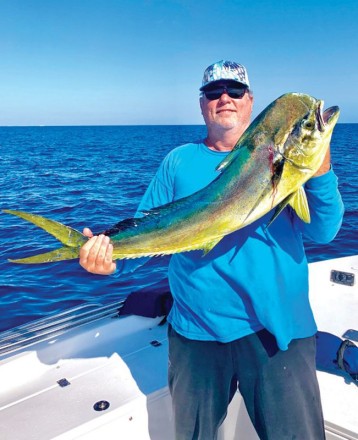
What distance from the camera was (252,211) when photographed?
7.24 feet

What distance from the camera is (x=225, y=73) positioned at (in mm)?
2727

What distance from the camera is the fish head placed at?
205 cm

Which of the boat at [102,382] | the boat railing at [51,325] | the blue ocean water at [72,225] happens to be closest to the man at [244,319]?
the boat at [102,382]

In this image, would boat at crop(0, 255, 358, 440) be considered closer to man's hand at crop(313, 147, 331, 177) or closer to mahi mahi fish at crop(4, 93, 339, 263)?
mahi mahi fish at crop(4, 93, 339, 263)

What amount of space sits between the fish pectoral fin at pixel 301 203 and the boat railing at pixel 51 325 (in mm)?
2996

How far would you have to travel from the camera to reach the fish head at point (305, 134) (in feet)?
6.73

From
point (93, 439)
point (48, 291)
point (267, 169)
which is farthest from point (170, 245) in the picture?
point (48, 291)

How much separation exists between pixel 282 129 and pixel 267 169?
0.71ft

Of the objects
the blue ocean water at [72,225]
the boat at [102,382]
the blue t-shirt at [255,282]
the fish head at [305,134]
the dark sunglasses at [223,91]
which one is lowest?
the blue ocean water at [72,225]

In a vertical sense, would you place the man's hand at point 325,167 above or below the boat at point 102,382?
above

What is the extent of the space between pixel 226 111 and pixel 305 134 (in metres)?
0.81

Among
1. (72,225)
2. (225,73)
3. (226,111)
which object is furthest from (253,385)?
(72,225)

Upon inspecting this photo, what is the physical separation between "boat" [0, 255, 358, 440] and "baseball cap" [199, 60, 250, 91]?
7.69 feet

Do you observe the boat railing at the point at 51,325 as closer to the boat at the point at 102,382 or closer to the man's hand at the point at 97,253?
the boat at the point at 102,382
